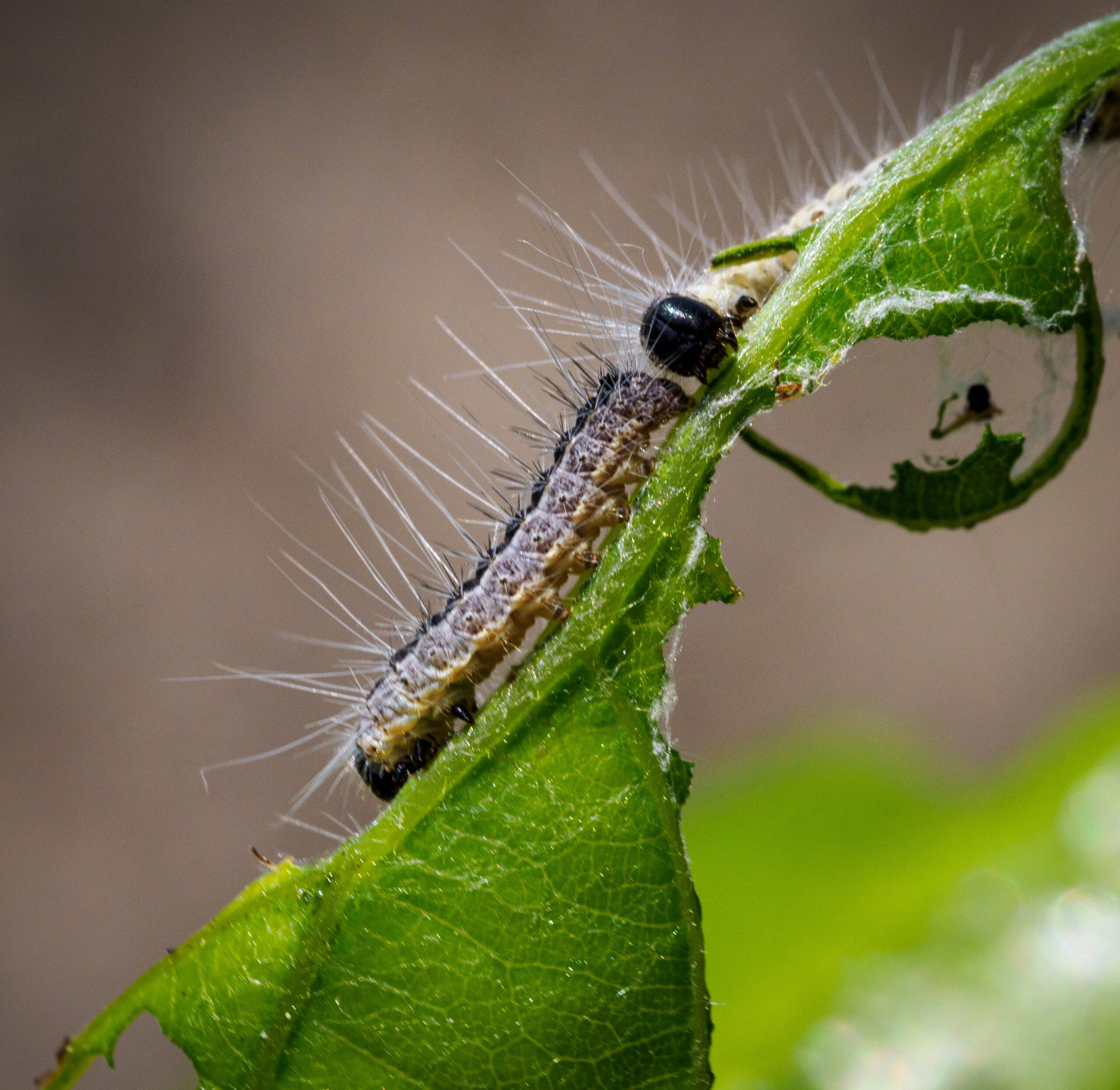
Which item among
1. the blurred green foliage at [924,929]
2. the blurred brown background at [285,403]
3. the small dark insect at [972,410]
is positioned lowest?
the blurred green foliage at [924,929]

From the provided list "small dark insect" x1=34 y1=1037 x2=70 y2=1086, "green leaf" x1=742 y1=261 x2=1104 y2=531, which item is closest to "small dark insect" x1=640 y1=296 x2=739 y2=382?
"green leaf" x1=742 y1=261 x2=1104 y2=531

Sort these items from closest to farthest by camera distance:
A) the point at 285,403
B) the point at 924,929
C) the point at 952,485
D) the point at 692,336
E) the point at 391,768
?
the point at 952,485 → the point at 692,336 → the point at 391,768 → the point at 924,929 → the point at 285,403

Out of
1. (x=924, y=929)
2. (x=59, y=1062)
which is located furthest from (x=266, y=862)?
(x=924, y=929)

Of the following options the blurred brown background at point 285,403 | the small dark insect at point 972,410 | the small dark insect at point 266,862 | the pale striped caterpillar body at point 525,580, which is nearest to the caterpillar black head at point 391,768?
the pale striped caterpillar body at point 525,580

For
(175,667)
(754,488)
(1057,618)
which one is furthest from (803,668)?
(175,667)

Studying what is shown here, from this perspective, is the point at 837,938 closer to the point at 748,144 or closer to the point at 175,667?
the point at 175,667

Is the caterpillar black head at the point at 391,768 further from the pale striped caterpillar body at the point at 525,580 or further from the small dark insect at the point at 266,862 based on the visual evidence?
the small dark insect at the point at 266,862

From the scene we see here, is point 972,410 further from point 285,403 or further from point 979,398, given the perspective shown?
point 285,403
